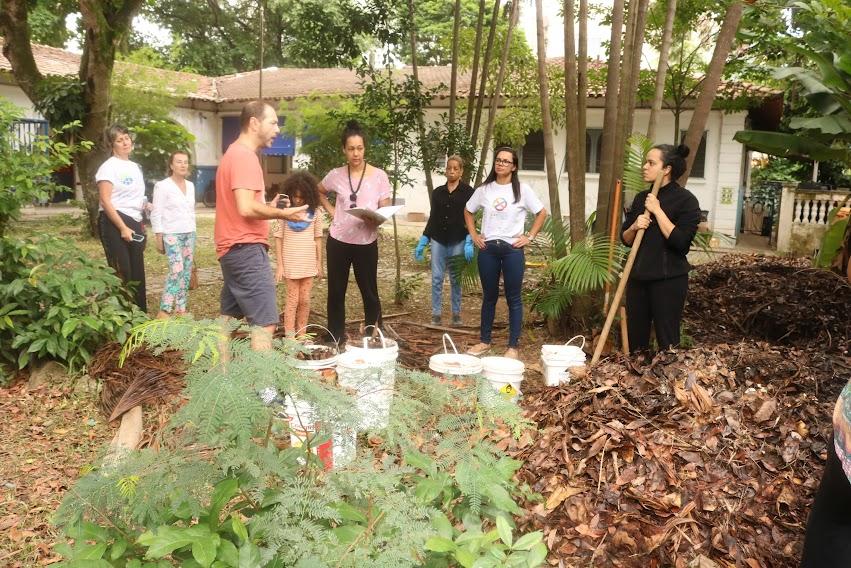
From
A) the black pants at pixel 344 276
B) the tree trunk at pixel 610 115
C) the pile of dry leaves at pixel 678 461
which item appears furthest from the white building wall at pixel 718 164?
the pile of dry leaves at pixel 678 461

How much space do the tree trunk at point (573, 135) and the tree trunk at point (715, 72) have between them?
3.08ft

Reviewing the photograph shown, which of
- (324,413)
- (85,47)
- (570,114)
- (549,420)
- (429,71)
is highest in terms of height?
(429,71)

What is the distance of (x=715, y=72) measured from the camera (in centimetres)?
575

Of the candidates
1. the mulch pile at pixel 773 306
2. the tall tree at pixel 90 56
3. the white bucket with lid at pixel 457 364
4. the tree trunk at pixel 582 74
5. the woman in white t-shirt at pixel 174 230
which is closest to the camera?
the white bucket with lid at pixel 457 364

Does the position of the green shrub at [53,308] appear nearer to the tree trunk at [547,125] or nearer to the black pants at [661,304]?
the black pants at [661,304]

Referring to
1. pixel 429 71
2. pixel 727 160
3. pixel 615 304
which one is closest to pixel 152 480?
pixel 615 304

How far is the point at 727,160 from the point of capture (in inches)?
746

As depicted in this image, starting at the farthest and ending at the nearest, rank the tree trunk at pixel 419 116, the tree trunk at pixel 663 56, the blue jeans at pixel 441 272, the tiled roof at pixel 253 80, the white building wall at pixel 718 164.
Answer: the tiled roof at pixel 253 80, the white building wall at pixel 718 164, the tree trunk at pixel 419 116, the blue jeans at pixel 441 272, the tree trunk at pixel 663 56

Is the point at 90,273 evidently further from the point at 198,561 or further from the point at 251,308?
the point at 198,561

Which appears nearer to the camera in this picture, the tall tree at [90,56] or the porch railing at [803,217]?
the tall tree at [90,56]

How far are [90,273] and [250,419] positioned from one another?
415cm

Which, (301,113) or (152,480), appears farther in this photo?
(301,113)

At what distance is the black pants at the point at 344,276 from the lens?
6.11 m

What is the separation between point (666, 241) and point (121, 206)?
15.0ft
